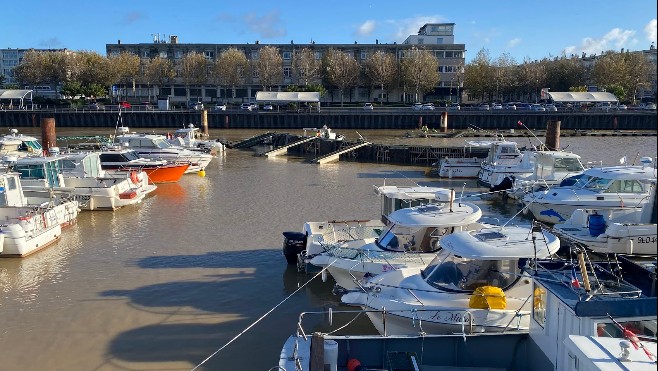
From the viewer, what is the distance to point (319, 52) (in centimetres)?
10156

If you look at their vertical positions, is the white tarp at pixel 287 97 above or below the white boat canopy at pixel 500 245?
above

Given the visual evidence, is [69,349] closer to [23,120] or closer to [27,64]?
[23,120]

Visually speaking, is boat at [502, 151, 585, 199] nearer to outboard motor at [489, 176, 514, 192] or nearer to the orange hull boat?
outboard motor at [489, 176, 514, 192]

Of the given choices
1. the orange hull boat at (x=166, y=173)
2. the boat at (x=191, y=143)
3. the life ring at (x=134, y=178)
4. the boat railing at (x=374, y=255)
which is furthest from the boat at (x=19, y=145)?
the boat railing at (x=374, y=255)

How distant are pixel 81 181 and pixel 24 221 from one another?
24.6 ft

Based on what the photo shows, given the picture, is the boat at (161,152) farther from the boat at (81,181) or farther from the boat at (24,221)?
the boat at (24,221)

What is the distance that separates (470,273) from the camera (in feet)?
34.9

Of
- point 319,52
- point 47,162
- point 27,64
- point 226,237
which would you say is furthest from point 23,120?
point 226,237

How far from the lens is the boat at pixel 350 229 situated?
1538cm

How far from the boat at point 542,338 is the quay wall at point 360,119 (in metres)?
57.1

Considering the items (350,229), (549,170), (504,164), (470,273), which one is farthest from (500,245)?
(504,164)

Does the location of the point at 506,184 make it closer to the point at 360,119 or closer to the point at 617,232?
the point at 617,232

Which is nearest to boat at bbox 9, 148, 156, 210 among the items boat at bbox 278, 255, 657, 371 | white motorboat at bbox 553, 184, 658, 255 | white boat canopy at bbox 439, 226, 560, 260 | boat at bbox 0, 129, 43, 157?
boat at bbox 0, 129, 43, 157

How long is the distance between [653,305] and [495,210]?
57.0 ft
